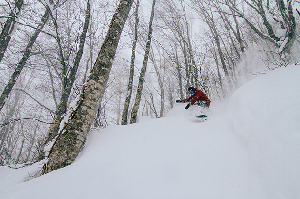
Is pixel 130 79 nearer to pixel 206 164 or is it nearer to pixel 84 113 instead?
pixel 84 113

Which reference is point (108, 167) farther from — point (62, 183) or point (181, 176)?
point (181, 176)

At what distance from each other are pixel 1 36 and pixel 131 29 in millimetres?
5618

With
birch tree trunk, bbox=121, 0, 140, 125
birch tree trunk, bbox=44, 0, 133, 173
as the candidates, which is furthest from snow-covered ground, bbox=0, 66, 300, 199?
birch tree trunk, bbox=121, 0, 140, 125

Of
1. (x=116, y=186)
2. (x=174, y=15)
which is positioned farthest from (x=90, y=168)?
(x=174, y=15)

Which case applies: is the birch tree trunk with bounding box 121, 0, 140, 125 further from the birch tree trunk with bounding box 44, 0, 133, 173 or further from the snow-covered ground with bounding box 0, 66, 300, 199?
the birch tree trunk with bounding box 44, 0, 133, 173

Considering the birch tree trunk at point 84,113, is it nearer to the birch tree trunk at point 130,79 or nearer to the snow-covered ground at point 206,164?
the snow-covered ground at point 206,164

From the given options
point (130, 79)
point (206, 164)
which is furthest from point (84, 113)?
point (130, 79)

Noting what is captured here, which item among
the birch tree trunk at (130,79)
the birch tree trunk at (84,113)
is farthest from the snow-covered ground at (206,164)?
the birch tree trunk at (130,79)

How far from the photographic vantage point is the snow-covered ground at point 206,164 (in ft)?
4.12

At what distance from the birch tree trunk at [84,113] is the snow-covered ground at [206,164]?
0.24 meters

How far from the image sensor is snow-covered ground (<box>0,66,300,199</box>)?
4.12 ft

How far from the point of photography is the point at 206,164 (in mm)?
1760

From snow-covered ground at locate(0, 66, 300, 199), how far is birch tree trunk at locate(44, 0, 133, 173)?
9.4 inches

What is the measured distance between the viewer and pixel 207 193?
53.6 inches
